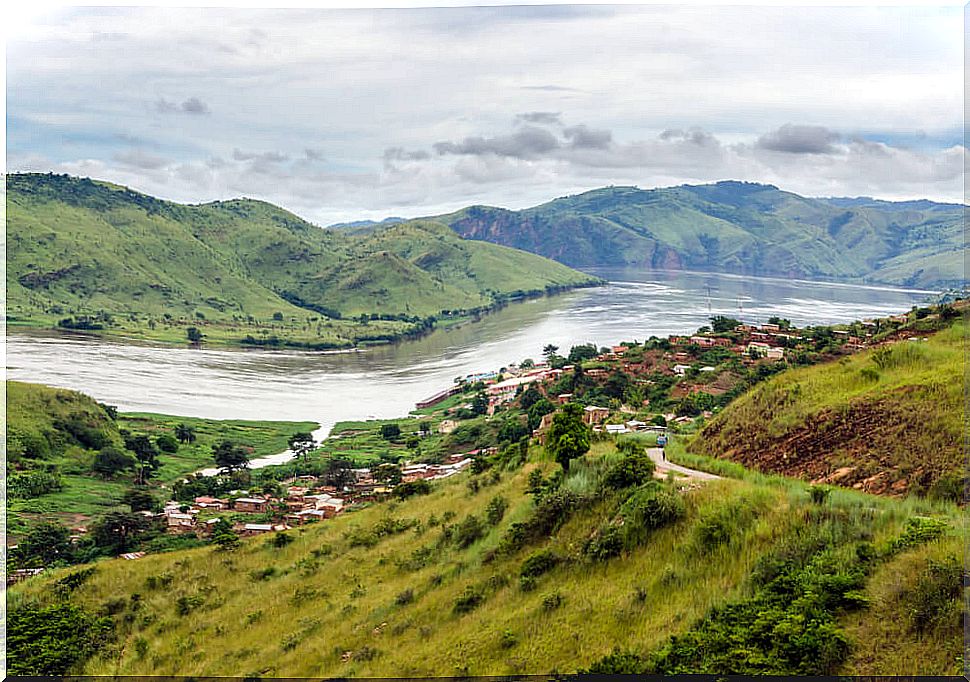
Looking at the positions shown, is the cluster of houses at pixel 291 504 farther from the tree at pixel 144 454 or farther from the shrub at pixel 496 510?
the shrub at pixel 496 510

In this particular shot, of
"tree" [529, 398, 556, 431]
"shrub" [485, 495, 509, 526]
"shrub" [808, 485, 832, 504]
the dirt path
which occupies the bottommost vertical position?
"tree" [529, 398, 556, 431]

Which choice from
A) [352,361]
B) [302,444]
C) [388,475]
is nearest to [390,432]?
[302,444]

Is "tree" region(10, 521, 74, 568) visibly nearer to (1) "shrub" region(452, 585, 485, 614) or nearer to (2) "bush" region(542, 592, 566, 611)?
(1) "shrub" region(452, 585, 485, 614)

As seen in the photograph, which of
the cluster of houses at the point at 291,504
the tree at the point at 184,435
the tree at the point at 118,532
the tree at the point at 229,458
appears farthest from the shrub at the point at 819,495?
the tree at the point at 184,435

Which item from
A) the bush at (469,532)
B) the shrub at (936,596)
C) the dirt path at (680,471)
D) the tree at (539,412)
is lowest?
the tree at (539,412)

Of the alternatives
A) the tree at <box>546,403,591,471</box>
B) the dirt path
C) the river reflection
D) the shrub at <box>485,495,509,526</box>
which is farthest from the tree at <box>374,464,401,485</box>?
the dirt path

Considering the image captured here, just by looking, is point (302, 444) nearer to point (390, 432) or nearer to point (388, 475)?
point (390, 432)
